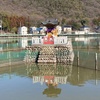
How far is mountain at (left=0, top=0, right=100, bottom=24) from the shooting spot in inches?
5285

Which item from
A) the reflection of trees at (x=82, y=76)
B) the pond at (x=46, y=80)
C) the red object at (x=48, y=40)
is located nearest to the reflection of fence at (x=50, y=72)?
the pond at (x=46, y=80)

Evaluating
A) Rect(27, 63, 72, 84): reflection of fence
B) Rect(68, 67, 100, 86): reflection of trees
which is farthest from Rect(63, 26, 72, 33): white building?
Rect(68, 67, 100, 86): reflection of trees

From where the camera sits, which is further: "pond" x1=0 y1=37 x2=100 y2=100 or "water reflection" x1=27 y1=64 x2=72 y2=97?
"water reflection" x1=27 y1=64 x2=72 y2=97

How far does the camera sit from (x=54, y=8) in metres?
139

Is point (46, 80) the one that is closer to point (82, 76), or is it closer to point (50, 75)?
point (50, 75)

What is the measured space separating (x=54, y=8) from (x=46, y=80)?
12328cm

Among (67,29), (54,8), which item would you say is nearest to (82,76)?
(67,29)

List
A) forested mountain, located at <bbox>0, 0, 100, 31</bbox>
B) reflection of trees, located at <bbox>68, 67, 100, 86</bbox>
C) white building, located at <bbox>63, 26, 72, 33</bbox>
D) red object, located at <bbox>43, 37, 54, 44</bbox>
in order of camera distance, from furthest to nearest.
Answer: forested mountain, located at <bbox>0, 0, 100, 31</bbox>
white building, located at <bbox>63, 26, 72, 33</bbox>
red object, located at <bbox>43, 37, 54, 44</bbox>
reflection of trees, located at <bbox>68, 67, 100, 86</bbox>

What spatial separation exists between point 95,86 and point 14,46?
20.1m

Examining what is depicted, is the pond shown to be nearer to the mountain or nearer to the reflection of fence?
the reflection of fence

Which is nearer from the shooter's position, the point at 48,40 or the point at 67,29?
the point at 48,40

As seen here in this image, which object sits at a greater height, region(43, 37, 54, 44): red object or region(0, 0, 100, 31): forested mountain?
region(0, 0, 100, 31): forested mountain

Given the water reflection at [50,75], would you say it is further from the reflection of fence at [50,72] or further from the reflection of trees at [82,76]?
the reflection of trees at [82,76]

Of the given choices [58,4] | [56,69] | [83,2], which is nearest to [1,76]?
[56,69]
